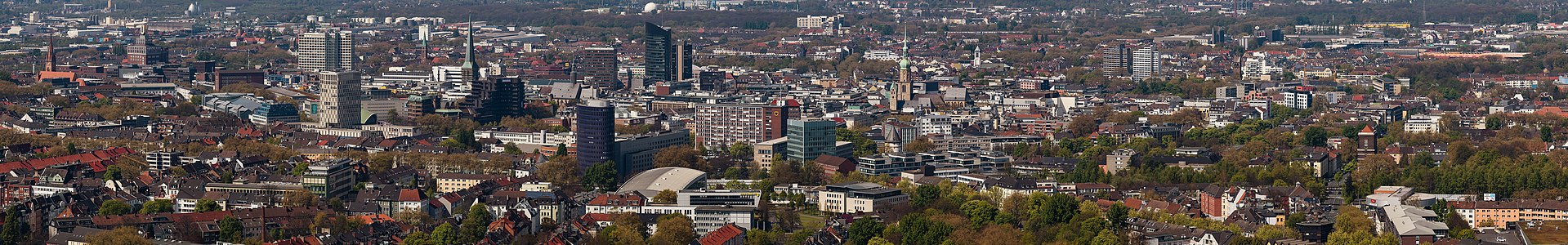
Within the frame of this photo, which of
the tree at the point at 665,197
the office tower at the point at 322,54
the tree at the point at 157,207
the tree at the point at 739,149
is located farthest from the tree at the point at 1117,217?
the office tower at the point at 322,54

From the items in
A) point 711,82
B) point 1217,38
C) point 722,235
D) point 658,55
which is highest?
point 658,55

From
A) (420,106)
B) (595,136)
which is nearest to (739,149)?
(595,136)

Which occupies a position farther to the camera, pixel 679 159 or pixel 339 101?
pixel 339 101

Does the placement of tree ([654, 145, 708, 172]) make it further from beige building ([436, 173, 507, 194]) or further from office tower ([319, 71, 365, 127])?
office tower ([319, 71, 365, 127])

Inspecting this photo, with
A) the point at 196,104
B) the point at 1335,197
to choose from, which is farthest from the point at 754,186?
the point at 196,104

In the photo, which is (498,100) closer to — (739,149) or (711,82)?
(739,149)

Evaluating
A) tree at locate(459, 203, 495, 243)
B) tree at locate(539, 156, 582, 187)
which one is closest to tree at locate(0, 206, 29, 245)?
tree at locate(459, 203, 495, 243)

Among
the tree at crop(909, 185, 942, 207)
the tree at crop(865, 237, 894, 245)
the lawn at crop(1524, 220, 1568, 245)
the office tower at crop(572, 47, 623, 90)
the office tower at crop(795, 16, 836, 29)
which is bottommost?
the lawn at crop(1524, 220, 1568, 245)
